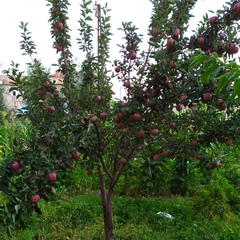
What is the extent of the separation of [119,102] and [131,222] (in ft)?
5.57

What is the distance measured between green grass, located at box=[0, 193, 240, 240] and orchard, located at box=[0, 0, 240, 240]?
523 mm

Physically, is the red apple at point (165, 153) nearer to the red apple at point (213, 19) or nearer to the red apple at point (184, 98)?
the red apple at point (184, 98)

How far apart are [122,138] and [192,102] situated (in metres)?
0.64

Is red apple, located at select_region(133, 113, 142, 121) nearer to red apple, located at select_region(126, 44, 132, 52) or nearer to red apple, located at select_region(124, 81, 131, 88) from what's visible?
red apple, located at select_region(124, 81, 131, 88)

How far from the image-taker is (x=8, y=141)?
15.1 ft

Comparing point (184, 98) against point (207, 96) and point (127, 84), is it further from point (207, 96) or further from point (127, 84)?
point (127, 84)

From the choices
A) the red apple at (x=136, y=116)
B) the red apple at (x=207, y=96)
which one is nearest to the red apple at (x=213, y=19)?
the red apple at (x=207, y=96)

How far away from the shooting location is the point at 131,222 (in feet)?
11.1

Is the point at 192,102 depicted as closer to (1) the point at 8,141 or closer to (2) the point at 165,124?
(2) the point at 165,124

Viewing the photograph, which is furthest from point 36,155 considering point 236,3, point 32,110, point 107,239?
point 236,3

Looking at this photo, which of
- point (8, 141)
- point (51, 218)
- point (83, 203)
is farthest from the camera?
point (8, 141)

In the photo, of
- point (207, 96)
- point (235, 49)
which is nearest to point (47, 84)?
point (207, 96)

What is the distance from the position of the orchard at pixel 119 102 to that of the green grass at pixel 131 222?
52 cm

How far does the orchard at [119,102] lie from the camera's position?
1.78 m
